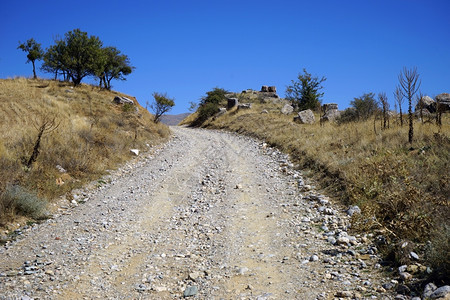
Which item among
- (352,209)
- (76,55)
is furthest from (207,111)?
(352,209)

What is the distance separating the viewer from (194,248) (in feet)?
21.9

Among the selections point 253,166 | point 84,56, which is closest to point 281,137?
point 253,166

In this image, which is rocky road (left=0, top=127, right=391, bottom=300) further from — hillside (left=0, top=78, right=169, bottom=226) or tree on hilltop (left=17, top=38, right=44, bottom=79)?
tree on hilltop (left=17, top=38, right=44, bottom=79)

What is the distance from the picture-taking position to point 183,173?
12789mm

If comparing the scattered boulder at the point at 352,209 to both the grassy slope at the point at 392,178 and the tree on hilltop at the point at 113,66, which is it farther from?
the tree on hilltop at the point at 113,66

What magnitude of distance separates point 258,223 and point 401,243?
3243 mm

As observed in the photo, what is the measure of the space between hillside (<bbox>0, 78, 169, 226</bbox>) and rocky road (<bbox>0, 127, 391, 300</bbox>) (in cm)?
87

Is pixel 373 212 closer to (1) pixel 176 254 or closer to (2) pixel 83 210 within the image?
(1) pixel 176 254

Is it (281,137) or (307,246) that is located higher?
(281,137)

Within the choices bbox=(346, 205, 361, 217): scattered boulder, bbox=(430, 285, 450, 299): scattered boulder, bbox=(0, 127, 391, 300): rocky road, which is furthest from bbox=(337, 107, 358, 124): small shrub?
bbox=(430, 285, 450, 299): scattered boulder

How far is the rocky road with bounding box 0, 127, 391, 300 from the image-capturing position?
508 centimetres


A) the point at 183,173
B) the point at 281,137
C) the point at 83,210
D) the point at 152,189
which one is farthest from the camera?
the point at 281,137

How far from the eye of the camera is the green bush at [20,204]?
784 cm

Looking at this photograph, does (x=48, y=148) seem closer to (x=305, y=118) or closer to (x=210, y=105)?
(x=305, y=118)
